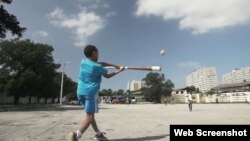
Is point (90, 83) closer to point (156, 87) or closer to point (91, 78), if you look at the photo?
point (91, 78)

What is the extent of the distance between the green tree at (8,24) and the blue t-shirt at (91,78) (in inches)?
936

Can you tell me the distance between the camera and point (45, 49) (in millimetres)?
46625

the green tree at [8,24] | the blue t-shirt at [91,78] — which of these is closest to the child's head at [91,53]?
the blue t-shirt at [91,78]

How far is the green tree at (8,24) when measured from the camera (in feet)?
90.1

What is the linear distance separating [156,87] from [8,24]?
111 meters

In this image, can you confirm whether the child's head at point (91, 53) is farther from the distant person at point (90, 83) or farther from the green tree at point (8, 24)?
the green tree at point (8, 24)

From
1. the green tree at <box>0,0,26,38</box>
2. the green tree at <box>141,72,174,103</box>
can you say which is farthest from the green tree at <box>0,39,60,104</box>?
the green tree at <box>141,72,174,103</box>

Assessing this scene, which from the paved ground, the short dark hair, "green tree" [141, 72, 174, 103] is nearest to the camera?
the short dark hair

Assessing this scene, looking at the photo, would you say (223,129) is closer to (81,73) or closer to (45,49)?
(81,73)

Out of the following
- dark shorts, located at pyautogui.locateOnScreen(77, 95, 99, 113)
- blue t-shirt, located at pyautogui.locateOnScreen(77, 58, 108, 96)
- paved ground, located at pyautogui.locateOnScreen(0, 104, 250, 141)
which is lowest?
paved ground, located at pyautogui.locateOnScreen(0, 104, 250, 141)

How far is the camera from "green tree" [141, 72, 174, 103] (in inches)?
5335

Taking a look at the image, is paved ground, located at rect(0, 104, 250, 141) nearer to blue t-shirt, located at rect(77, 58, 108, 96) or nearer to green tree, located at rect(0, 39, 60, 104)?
blue t-shirt, located at rect(77, 58, 108, 96)

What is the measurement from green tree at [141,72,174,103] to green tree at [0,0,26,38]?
10889cm

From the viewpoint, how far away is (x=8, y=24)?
91.3ft
